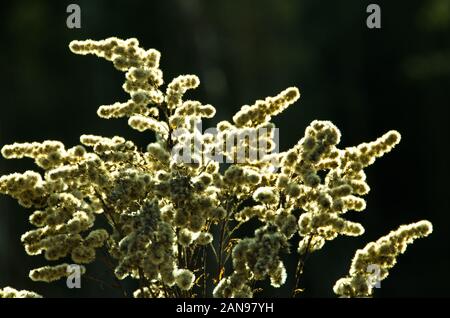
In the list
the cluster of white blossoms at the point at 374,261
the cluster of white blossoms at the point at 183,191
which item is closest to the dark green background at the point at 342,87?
the cluster of white blossoms at the point at 183,191

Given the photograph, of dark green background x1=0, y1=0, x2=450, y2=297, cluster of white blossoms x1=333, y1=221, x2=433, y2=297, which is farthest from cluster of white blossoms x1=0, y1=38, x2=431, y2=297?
dark green background x1=0, y1=0, x2=450, y2=297

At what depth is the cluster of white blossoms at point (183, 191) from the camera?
2359 mm

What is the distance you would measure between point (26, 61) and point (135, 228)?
41.7 ft

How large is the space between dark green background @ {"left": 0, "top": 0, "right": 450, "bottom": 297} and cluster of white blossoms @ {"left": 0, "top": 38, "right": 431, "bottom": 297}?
8178mm

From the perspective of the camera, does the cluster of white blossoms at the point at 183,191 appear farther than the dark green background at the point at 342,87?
No

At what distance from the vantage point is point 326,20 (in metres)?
12.9

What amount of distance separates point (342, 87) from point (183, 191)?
10.6m

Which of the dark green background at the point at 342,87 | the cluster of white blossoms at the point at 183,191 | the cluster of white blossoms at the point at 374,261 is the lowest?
the cluster of white blossoms at the point at 374,261

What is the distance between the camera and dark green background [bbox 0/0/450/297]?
38.8 ft

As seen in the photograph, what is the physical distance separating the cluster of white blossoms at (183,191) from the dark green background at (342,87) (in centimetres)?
818

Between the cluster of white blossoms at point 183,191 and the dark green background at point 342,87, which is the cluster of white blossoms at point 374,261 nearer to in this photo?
the cluster of white blossoms at point 183,191
